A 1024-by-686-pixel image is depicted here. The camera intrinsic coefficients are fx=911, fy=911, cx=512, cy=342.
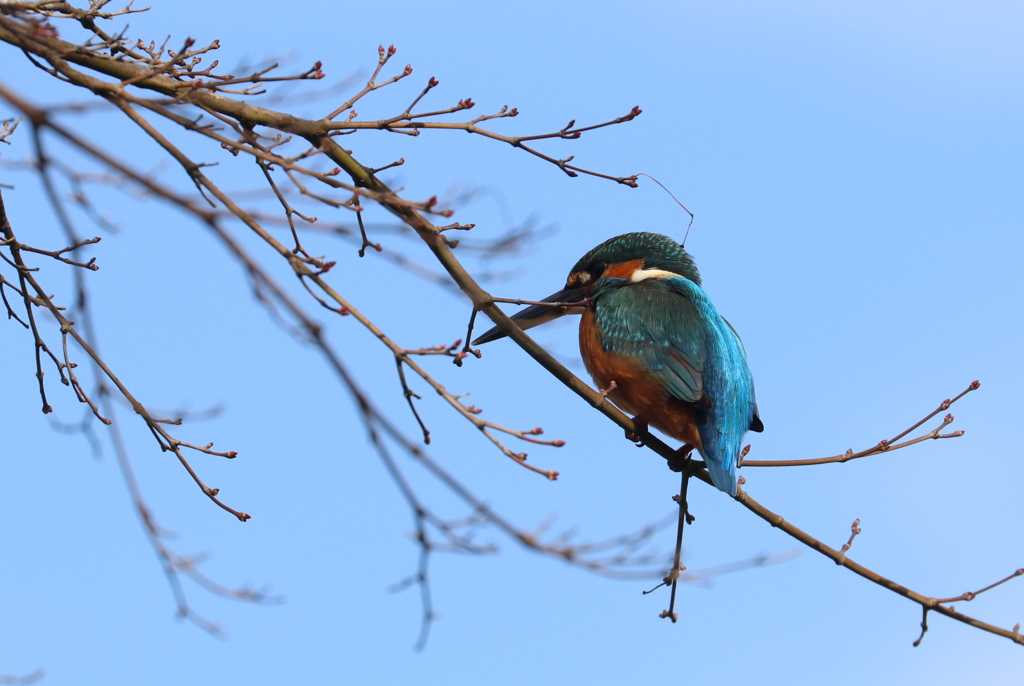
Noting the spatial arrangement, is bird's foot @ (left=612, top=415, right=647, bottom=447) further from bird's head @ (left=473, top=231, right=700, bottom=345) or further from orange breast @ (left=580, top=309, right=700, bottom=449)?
bird's head @ (left=473, top=231, right=700, bottom=345)

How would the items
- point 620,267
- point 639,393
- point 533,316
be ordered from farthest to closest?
point 620,267 < point 533,316 < point 639,393

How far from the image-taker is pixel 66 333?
267 centimetres

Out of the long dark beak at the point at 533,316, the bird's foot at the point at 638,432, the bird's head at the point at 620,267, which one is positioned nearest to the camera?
the bird's foot at the point at 638,432

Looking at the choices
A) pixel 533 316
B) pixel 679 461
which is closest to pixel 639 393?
pixel 679 461

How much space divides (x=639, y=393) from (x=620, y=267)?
3.29ft

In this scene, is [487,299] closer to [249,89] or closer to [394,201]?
[394,201]

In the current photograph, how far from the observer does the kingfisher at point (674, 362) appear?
11.6 ft

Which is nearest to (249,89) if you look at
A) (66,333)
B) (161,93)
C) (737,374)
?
(161,93)

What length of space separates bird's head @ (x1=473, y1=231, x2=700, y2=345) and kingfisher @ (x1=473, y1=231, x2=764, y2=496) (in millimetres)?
35

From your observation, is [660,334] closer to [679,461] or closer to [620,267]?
[679,461]

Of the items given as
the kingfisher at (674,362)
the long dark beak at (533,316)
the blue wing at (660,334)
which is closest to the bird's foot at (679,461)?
the kingfisher at (674,362)

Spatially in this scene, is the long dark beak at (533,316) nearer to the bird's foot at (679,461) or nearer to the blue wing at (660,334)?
the blue wing at (660,334)

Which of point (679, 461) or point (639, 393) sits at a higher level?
point (639, 393)

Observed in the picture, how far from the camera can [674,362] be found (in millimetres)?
3650
